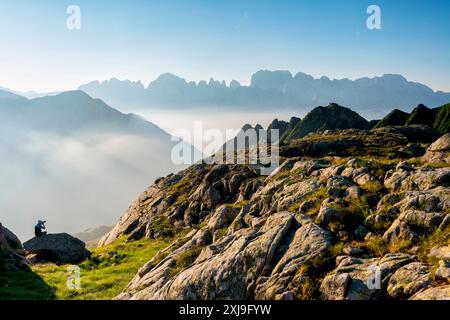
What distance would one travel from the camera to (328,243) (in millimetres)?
17203

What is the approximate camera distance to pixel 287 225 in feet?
64.9

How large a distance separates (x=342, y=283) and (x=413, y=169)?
1158cm

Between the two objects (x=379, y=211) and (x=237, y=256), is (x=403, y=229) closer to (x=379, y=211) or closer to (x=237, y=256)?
(x=379, y=211)

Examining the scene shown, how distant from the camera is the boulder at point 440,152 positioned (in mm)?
25681

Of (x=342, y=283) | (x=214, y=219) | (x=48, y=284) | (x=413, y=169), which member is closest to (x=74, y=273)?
(x=48, y=284)

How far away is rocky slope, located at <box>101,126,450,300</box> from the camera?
14.3 m

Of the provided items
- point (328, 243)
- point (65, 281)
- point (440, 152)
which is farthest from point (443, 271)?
point (65, 281)

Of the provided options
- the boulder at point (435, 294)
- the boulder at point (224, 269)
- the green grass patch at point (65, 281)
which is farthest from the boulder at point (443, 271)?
the green grass patch at point (65, 281)

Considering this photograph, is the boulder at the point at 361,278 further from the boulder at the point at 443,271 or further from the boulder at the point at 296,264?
the boulder at the point at 443,271

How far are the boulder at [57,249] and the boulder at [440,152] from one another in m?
39.2

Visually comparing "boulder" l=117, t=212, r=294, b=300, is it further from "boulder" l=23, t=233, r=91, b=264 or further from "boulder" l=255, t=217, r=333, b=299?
"boulder" l=23, t=233, r=91, b=264

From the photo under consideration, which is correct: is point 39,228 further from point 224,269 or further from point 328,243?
point 328,243

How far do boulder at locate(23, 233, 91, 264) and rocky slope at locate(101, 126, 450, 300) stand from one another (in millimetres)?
21987

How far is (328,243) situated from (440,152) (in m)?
15.8
